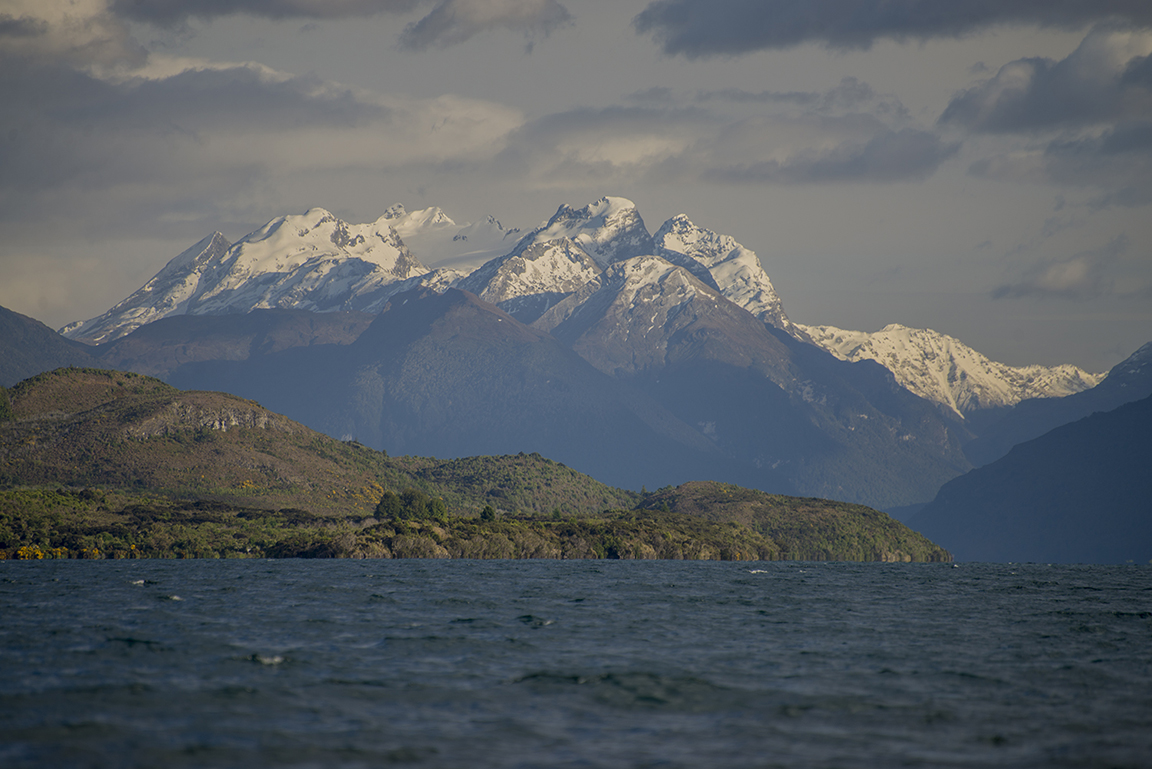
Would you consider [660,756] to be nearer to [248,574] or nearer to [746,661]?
[746,661]

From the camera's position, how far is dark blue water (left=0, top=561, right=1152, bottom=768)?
50.4 m

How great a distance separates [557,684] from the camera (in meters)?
67.3

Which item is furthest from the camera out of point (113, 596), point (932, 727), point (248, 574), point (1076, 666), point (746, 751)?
point (248, 574)

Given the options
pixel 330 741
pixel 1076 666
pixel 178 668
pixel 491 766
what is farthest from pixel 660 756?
pixel 1076 666

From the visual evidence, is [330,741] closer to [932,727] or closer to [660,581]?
[932,727]

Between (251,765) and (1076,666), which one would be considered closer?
(251,765)

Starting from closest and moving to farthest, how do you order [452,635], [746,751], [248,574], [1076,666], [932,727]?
[746,751], [932,727], [1076,666], [452,635], [248,574]

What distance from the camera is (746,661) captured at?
7862 cm

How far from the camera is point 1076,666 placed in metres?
78.4

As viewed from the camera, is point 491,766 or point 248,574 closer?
point 491,766

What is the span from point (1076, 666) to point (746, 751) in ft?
129

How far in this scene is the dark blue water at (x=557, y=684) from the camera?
5044 centimetres

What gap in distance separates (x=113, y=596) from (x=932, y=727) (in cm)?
9925

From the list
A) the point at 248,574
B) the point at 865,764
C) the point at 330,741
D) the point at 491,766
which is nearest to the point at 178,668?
the point at 330,741
